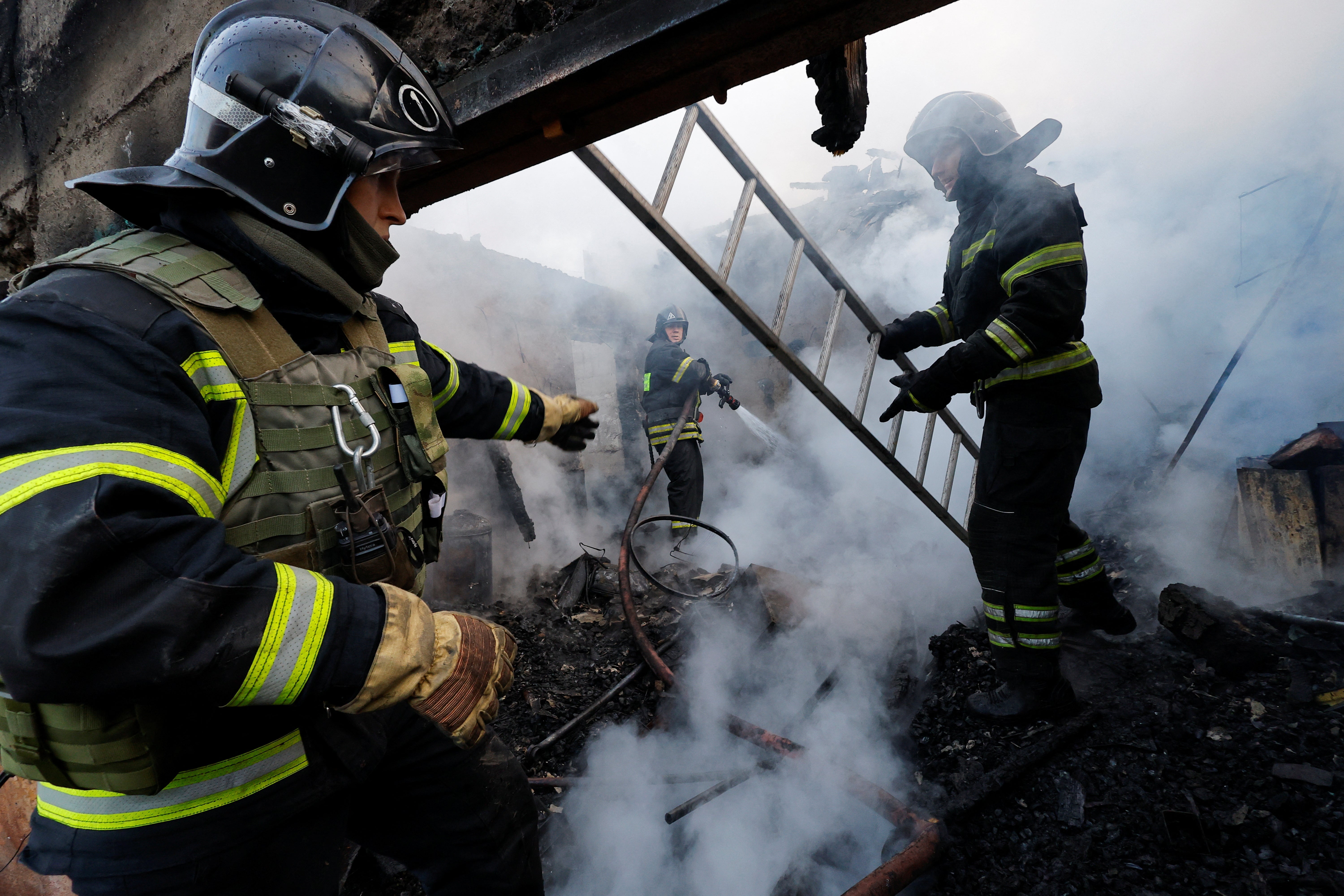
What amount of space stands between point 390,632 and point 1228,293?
352 inches

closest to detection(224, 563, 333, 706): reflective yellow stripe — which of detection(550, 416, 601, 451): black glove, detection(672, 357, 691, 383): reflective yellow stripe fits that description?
detection(550, 416, 601, 451): black glove

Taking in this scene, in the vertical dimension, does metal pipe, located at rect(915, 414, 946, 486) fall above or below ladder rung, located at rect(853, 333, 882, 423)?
below

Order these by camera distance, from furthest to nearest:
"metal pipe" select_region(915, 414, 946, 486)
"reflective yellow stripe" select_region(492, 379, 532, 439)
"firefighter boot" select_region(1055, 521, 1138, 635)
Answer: "metal pipe" select_region(915, 414, 946, 486) → "firefighter boot" select_region(1055, 521, 1138, 635) → "reflective yellow stripe" select_region(492, 379, 532, 439)

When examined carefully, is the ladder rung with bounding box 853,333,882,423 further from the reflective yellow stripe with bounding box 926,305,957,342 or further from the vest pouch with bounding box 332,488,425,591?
the vest pouch with bounding box 332,488,425,591

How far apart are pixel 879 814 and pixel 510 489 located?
5135 mm

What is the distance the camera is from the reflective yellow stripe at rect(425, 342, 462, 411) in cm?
204

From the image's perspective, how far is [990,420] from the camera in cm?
286

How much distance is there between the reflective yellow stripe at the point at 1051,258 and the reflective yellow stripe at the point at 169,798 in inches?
123

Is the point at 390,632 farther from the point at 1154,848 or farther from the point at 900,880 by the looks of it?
the point at 1154,848

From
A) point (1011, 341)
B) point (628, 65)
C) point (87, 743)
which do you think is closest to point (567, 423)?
point (628, 65)

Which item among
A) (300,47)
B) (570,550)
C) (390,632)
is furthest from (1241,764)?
(570,550)

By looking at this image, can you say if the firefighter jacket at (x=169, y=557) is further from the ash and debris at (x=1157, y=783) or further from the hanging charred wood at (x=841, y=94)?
the ash and debris at (x=1157, y=783)

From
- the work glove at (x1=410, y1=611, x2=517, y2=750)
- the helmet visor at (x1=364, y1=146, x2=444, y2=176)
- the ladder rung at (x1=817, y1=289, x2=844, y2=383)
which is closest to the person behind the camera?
the work glove at (x1=410, y1=611, x2=517, y2=750)

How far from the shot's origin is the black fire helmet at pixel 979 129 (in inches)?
110
